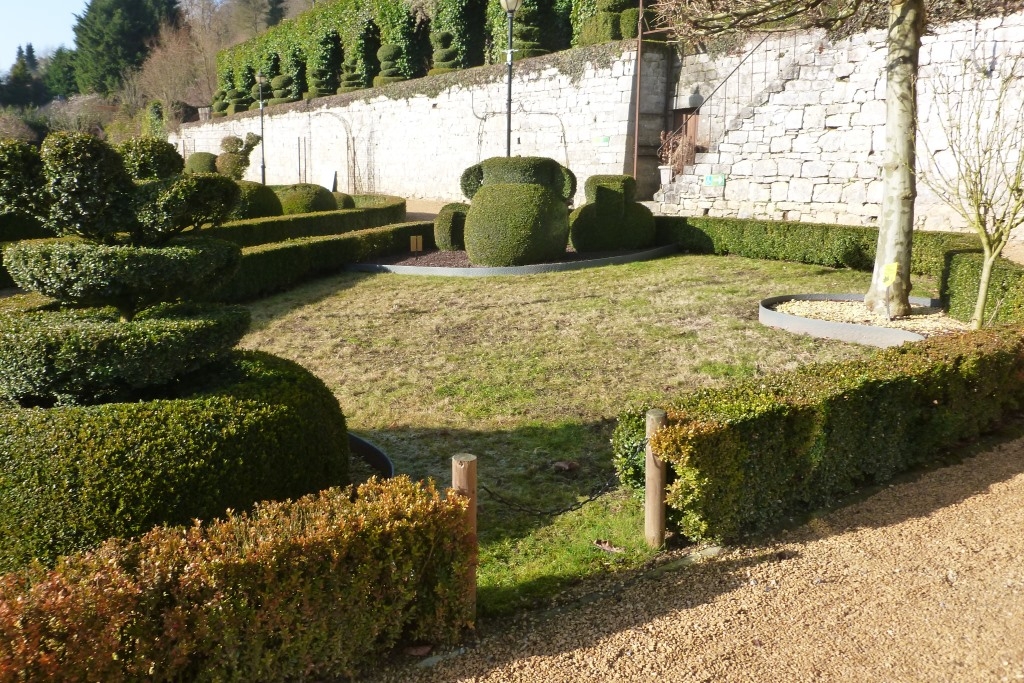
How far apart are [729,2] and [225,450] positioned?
768 cm

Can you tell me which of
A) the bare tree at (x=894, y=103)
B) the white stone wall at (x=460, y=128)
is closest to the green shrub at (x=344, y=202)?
the white stone wall at (x=460, y=128)

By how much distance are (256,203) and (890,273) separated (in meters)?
12.2

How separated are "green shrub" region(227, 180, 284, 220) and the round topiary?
5506mm

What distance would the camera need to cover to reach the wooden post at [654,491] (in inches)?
155

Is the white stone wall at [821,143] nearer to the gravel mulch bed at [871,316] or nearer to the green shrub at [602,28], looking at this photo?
the green shrub at [602,28]

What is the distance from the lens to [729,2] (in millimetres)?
8938

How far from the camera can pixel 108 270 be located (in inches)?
162

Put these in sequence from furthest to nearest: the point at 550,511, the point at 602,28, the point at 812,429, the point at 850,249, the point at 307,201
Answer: the point at 602,28, the point at 307,201, the point at 850,249, the point at 550,511, the point at 812,429

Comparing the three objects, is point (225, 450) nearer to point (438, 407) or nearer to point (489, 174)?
point (438, 407)

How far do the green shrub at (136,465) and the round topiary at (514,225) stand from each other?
861 cm

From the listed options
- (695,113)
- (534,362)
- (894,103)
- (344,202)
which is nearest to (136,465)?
(534,362)

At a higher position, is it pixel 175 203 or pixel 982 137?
pixel 982 137

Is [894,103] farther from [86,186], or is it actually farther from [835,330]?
[86,186]

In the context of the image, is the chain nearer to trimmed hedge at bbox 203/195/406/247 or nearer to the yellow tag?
the yellow tag
